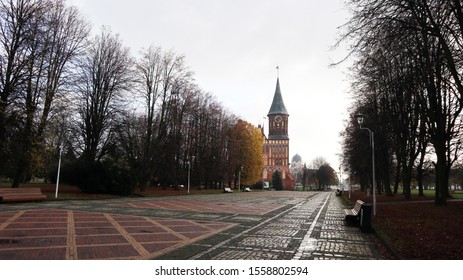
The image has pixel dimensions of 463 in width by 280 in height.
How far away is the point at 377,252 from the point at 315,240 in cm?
198

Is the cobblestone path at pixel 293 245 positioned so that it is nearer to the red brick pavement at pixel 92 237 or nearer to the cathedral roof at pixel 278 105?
the red brick pavement at pixel 92 237

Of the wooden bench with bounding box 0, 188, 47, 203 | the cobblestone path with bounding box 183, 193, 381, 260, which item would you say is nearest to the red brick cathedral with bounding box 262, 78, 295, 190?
the wooden bench with bounding box 0, 188, 47, 203

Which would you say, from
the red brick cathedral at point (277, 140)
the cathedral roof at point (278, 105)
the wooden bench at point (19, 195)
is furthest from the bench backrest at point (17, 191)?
the cathedral roof at point (278, 105)

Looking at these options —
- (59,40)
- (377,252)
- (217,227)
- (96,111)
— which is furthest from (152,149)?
(377,252)

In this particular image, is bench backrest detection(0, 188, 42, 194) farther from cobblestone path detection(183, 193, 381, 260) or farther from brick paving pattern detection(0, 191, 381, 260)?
cobblestone path detection(183, 193, 381, 260)

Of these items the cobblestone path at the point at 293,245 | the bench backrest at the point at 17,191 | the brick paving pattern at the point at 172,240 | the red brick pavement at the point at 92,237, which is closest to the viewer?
the red brick pavement at the point at 92,237

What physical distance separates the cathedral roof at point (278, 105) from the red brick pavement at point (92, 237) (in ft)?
394

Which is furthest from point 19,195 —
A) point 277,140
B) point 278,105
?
point 278,105

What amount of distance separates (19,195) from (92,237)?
46.9 feet

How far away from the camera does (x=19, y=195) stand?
20781mm

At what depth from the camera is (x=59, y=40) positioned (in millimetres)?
28641

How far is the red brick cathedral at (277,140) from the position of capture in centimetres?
12625

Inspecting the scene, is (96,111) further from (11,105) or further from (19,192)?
(19,192)

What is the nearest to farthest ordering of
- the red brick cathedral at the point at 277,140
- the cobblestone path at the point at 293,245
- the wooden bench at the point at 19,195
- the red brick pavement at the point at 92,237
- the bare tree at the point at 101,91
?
the red brick pavement at the point at 92,237, the cobblestone path at the point at 293,245, the wooden bench at the point at 19,195, the bare tree at the point at 101,91, the red brick cathedral at the point at 277,140
